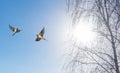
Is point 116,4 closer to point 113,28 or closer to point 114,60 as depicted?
point 113,28

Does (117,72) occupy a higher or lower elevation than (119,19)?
lower

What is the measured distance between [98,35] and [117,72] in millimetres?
1389

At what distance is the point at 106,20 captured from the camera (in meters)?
7.53

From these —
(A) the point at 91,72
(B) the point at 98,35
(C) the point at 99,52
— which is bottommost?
(A) the point at 91,72

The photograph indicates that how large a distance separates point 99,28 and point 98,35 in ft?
0.81

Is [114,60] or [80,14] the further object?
[80,14]

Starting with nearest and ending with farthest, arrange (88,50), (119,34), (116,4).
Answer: (116,4) < (119,34) < (88,50)

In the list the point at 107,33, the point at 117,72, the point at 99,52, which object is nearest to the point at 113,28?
the point at 107,33

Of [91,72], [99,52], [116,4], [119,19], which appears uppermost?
[116,4]

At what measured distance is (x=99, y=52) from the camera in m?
7.51

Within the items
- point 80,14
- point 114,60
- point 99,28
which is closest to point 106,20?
point 99,28

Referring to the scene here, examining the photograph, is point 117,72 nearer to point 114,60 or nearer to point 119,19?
point 114,60

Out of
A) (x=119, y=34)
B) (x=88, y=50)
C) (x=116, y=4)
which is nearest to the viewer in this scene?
(x=116, y=4)

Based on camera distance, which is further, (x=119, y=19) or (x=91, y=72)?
(x=91, y=72)
